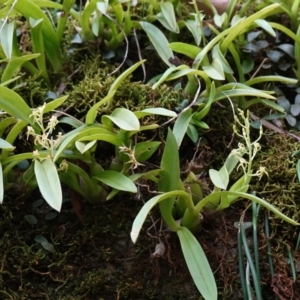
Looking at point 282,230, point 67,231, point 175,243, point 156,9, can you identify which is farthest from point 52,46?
point 282,230

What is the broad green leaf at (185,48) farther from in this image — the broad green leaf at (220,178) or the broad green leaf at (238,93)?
the broad green leaf at (220,178)

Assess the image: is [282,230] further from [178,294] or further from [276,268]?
[178,294]

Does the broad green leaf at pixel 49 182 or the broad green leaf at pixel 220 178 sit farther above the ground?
the broad green leaf at pixel 49 182

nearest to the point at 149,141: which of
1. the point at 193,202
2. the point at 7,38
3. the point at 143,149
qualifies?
the point at 143,149

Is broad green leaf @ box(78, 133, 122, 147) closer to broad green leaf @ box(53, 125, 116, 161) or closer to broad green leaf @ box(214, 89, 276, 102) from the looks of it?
broad green leaf @ box(53, 125, 116, 161)

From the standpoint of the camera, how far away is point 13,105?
0.88 m

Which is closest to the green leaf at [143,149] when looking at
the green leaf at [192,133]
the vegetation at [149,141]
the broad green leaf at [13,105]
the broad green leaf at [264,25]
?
the vegetation at [149,141]

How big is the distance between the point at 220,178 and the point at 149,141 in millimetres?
199

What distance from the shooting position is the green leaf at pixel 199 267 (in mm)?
783

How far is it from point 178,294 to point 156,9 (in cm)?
79

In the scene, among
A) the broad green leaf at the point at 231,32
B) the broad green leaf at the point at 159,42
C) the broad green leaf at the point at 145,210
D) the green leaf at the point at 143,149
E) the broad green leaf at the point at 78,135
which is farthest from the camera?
the broad green leaf at the point at 159,42

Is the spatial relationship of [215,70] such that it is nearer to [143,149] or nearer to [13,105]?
[143,149]

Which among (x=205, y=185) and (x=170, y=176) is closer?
(x=170, y=176)

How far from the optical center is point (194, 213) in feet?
2.97
